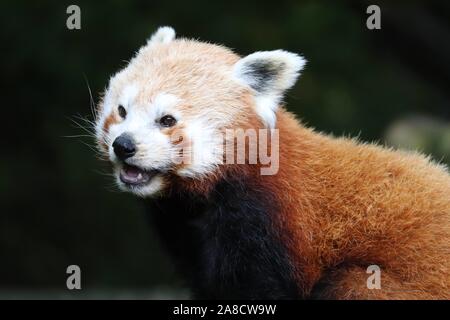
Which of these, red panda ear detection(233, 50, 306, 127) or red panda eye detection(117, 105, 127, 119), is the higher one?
red panda ear detection(233, 50, 306, 127)

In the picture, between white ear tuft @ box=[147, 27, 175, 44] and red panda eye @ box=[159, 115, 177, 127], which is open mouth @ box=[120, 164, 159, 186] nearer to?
red panda eye @ box=[159, 115, 177, 127]

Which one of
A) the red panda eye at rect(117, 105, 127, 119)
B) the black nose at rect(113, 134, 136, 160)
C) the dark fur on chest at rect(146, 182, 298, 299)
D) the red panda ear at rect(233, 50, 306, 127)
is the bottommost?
the dark fur on chest at rect(146, 182, 298, 299)

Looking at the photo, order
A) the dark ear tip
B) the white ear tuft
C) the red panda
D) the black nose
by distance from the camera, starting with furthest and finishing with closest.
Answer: the white ear tuft
the dark ear tip
the red panda
the black nose

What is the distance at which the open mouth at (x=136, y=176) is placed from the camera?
4008 millimetres

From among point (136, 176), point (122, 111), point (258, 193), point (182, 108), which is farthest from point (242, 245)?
point (122, 111)

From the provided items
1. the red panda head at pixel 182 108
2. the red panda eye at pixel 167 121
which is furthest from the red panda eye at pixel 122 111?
the red panda eye at pixel 167 121

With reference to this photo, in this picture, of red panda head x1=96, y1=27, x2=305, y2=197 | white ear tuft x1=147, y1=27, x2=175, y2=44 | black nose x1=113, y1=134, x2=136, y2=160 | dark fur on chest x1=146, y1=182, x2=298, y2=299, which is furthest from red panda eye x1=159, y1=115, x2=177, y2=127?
white ear tuft x1=147, y1=27, x2=175, y2=44

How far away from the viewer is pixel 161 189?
13.3 ft

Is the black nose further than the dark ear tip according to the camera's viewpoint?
No

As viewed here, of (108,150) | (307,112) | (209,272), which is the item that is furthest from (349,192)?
(307,112)

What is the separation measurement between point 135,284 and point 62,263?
0.89m

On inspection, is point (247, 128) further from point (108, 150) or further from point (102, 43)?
point (102, 43)

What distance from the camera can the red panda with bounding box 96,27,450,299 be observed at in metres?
3.96

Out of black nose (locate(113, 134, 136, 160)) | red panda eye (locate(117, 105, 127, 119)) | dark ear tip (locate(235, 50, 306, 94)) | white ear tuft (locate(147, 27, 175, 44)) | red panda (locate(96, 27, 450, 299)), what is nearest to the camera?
black nose (locate(113, 134, 136, 160))
